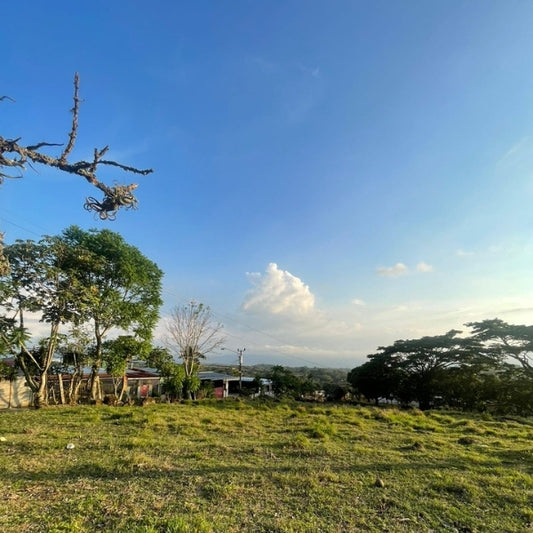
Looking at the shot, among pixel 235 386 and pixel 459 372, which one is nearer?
pixel 459 372

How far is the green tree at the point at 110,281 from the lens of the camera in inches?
628

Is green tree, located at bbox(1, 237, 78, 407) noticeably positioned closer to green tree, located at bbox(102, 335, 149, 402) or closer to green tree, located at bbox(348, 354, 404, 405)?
green tree, located at bbox(102, 335, 149, 402)

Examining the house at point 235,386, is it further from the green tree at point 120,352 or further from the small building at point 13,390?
the small building at point 13,390

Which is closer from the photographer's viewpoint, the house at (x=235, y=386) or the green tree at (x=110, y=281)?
the green tree at (x=110, y=281)

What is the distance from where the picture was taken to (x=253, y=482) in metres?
5.18

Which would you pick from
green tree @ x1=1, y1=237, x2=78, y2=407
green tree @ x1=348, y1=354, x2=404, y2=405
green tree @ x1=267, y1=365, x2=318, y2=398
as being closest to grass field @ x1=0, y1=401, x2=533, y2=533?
green tree @ x1=1, y1=237, x2=78, y2=407

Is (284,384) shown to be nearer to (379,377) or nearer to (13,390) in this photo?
(379,377)

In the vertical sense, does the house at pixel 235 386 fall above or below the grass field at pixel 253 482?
below

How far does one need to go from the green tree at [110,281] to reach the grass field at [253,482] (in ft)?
26.7

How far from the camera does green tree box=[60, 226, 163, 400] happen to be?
15961 mm

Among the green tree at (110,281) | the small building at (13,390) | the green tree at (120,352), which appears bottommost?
the small building at (13,390)

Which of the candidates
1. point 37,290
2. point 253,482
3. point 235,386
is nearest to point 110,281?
point 37,290

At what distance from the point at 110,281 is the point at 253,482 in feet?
49.2

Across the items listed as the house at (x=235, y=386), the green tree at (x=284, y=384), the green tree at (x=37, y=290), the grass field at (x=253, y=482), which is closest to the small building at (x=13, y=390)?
the green tree at (x=37, y=290)
